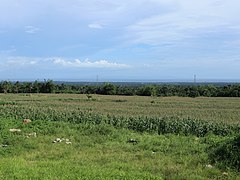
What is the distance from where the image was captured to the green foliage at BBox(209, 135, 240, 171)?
31.8 feet

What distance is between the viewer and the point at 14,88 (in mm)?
93062

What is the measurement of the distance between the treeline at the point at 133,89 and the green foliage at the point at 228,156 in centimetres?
6420

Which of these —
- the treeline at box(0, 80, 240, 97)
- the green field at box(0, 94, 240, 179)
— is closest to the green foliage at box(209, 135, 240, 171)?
the green field at box(0, 94, 240, 179)

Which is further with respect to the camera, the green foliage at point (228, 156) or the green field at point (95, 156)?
the green foliage at point (228, 156)

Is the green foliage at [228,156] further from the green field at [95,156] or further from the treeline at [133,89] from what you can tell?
the treeline at [133,89]

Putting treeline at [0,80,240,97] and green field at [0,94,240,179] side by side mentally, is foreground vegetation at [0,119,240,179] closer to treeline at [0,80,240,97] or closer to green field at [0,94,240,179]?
green field at [0,94,240,179]

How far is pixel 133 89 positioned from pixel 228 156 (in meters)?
75.0

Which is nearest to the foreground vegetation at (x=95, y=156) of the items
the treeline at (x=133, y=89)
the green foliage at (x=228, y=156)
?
the green foliage at (x=228, y=156)

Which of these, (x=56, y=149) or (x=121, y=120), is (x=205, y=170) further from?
(x=121, y=120)

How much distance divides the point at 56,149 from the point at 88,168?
166 inches

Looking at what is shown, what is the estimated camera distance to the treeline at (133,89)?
3009 inches

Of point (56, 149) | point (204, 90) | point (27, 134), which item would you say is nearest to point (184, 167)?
point (56, 149)

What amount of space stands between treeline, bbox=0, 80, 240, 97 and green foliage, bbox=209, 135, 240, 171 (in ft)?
211

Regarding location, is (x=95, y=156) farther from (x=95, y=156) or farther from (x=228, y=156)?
(x=228, y=156)
